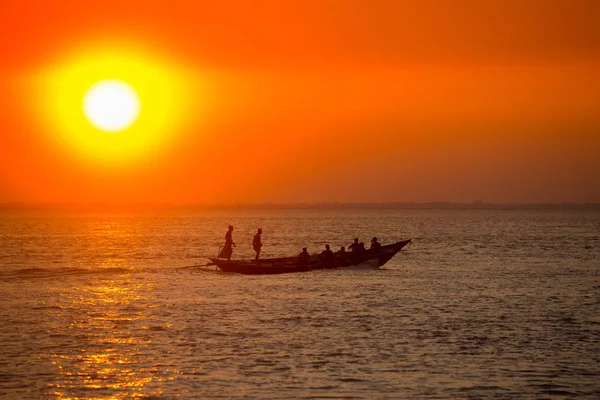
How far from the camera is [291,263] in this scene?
51594 mm

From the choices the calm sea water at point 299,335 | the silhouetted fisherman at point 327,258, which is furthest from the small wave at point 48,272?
the silhouetted fisherman at point 327,258

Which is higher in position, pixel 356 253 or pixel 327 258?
pixel 356 253

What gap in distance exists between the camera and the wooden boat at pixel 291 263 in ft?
166

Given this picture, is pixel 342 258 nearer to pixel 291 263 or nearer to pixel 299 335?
pixel 291 263

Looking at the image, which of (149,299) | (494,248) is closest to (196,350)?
(149,299)

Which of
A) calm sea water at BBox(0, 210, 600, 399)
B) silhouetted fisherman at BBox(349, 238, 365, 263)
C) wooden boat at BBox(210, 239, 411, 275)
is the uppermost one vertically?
silhouetted fisherman at BBox(349, 238, 365, 263)

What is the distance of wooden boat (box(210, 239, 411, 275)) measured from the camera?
166ft

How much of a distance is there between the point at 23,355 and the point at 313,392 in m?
8.97

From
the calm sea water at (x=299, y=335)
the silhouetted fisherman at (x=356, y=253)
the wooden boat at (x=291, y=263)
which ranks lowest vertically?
the calm sea water at (x=299, y=335)

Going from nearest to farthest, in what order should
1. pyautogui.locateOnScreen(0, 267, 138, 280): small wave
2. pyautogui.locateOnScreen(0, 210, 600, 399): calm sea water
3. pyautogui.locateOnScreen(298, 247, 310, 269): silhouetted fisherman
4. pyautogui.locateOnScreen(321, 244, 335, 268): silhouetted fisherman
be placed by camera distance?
pyautogui.locateOnScreen(0, 210, 600, 399): calm sea water → pyautogui.locateOnScreen(0, 267, 138, 280): small wave → pyautogui.locateOnScreen(298, 247, 310, 269): silhouetted fisherman → pyautogui.locateOnScreen(321, 244, 335, 268): silhouetted fisherman

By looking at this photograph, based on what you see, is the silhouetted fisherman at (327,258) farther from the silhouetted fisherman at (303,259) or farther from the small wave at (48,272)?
the small wave at (48,272)

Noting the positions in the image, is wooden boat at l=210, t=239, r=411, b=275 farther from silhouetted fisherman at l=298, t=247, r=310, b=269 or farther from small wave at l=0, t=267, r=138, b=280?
small wave at l=0, t=267, r=138, b=280

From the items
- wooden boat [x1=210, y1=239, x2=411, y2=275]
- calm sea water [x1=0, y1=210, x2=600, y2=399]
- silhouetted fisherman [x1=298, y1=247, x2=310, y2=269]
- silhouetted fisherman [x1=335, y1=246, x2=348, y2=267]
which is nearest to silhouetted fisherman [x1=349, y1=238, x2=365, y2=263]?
wooden boat [x1=210, y1=239, x2=411, y2=275]

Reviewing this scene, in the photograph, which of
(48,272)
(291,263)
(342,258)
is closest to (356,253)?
(342,258)
